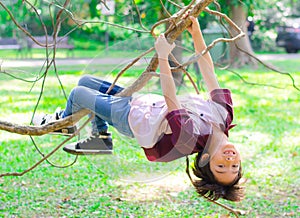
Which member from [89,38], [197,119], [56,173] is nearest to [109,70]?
[197,119]

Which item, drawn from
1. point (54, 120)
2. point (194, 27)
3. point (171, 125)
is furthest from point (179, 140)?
point (54, 120)

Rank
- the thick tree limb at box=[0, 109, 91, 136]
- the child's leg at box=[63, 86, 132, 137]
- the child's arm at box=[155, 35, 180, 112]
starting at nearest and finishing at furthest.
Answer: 1. the child's arm at box=[155, 35, 180, 112]
2. the child's leg at box=[63, 86, 132, 137]
3. the thick tree limb at box=[0, 109, 91, 136]

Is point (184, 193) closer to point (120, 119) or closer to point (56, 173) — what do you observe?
point (56, 173)

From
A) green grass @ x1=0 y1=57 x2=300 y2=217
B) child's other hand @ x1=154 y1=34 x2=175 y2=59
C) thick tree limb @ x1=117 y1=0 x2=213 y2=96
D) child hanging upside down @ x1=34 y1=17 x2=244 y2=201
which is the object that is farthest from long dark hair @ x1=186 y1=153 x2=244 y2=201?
child's other hand @ x1=154 y1=34 x2=175 y2=59

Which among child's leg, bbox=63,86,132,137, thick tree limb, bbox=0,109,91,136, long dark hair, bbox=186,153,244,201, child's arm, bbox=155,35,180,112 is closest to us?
child's arm, bbox=155,35,180,112

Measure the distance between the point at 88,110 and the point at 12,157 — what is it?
3.03 m

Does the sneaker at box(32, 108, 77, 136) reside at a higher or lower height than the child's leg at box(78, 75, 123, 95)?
lower

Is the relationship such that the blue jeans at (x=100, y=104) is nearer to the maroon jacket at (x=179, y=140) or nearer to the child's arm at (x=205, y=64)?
the maroon jacket at (x=179, y=140)

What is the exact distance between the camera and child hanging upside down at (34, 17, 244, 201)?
105 inches

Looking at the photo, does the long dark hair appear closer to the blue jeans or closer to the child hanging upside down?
the child hanging upside down

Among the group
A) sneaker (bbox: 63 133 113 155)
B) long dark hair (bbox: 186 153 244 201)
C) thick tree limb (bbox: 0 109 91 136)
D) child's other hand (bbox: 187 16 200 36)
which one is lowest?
long dark hair (bbox: 186 153 244 201)

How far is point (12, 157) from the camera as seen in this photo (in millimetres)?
5742

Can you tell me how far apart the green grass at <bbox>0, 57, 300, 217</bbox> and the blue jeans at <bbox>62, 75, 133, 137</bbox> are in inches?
2.6

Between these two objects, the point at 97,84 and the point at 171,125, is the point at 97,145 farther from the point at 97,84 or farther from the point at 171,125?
the point at 171,125
